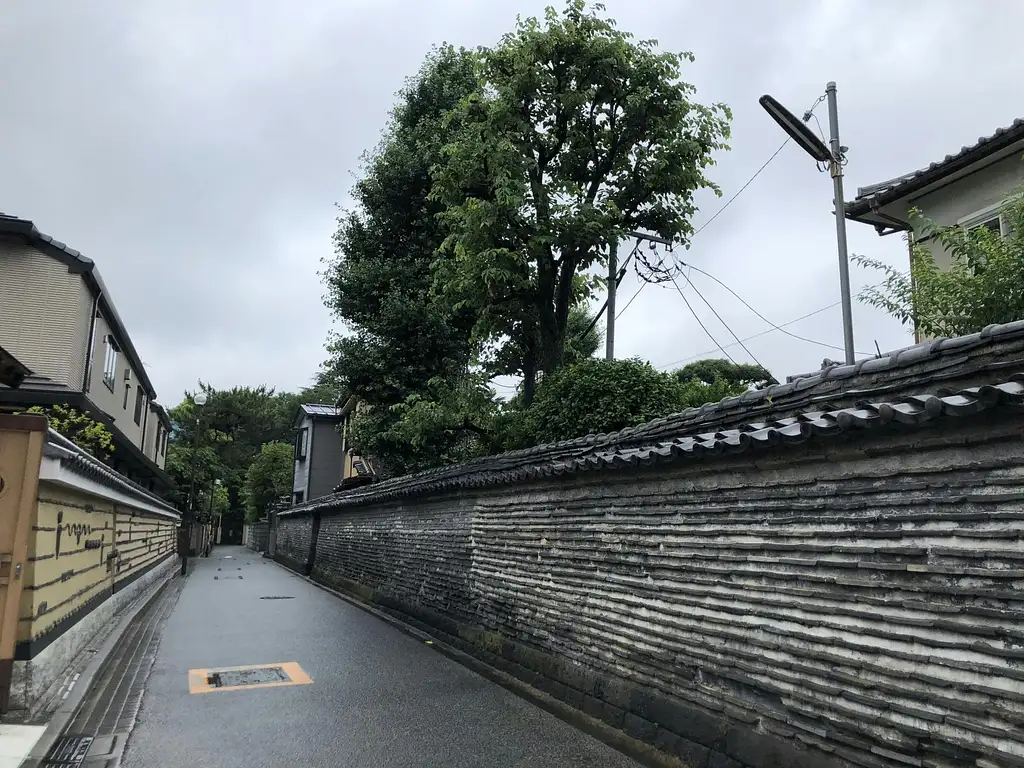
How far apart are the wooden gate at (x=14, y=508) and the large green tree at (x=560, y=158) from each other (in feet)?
22.8

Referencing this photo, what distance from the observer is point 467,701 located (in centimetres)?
765

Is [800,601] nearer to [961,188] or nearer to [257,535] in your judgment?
[961,188]

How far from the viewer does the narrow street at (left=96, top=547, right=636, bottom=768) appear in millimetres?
5879

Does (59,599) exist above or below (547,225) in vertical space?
below

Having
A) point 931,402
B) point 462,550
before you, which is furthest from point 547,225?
point 931,402

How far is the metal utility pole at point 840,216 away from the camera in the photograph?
873 cm

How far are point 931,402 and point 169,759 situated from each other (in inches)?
237

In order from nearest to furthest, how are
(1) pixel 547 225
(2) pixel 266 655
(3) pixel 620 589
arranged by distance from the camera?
(3) pixel 620 589, (2) pixel 266 655, (1) pixel 547 225

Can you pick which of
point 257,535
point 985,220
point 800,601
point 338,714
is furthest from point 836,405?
point 257,535

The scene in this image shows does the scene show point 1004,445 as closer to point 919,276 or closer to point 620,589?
point 620,589

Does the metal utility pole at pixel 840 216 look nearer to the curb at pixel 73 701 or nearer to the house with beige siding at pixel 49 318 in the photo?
the curb at pixel 73 701

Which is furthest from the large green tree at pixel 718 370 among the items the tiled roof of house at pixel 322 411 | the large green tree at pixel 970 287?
the large green tree at pixel 970 287

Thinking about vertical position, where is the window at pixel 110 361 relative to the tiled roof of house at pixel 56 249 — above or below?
below

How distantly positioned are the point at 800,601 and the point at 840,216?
6.20m
